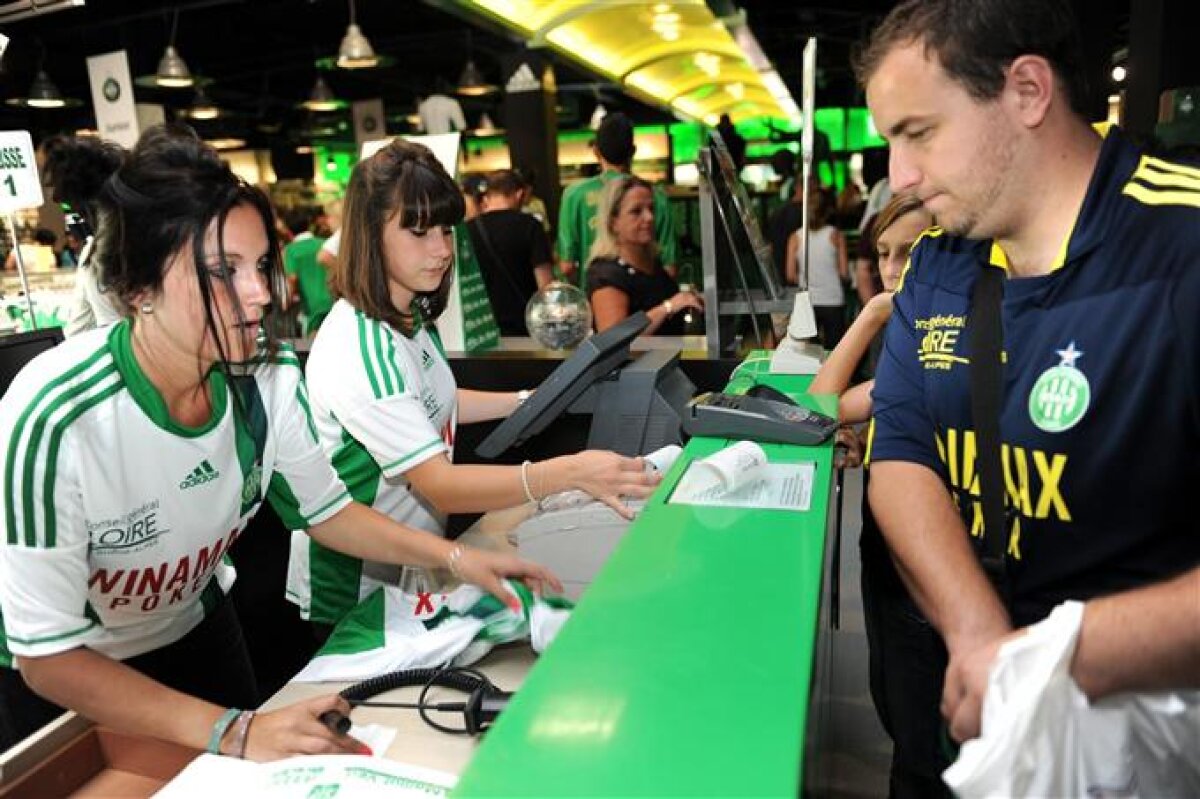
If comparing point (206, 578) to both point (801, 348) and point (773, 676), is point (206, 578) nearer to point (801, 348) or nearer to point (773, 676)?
point (773, 676)

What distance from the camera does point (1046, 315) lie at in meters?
1.11

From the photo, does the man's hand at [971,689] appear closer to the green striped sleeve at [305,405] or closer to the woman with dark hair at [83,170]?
the green striped sleeve at [305,405]

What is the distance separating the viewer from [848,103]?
17297 mm

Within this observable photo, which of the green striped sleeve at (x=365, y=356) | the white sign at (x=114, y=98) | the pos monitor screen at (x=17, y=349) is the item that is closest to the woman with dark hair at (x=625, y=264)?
the green striped sleeve at (x=365, y=356)

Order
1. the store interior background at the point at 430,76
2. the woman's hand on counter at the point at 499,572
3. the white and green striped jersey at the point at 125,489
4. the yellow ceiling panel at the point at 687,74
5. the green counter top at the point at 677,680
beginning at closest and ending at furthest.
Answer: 1. the green counter top at the point at 677,680
2. the white and green striped jersey at the point at 125,489
3. the woman's hand on counter at the point at 499,572
4. the store interior background at the point at 430,76
5. the yellow ceiling panel at the point at 687,74

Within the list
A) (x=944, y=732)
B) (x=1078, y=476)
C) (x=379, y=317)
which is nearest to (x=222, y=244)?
(x=379, y=317)

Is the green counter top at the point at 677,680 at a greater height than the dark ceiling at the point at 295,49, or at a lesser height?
lesser

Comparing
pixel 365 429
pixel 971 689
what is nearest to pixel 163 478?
pixel 365 429

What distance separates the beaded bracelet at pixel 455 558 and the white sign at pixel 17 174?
246 cm

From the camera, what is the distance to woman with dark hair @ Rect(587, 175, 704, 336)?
3.25 metres

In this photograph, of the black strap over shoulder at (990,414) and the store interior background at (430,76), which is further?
the store interior background at (430,76)

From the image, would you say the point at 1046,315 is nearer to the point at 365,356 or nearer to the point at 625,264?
the point at 365,356

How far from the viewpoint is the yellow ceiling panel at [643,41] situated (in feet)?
14.5

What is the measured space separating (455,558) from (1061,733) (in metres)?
0.89
